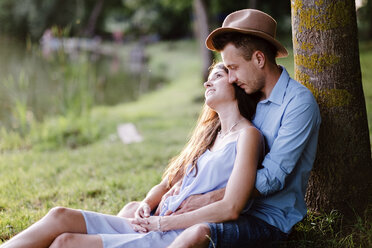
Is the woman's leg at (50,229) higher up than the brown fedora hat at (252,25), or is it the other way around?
the brown fedora hat at (252,25)

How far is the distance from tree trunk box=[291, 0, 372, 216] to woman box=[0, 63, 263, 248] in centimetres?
46

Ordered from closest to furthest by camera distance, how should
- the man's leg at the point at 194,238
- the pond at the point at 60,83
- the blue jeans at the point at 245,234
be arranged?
the man's leg at the point at 194,238
the blue jeans at the point at 245,234
the pond at the point at 60,83

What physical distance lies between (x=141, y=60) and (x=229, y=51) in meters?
20.7

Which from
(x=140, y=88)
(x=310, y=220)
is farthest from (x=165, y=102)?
(x=310, y=220)

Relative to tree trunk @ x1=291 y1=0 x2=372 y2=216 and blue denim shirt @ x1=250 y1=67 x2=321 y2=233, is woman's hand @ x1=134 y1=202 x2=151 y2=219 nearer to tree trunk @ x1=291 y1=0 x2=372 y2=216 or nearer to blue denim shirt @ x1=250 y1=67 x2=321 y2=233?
blue denim shirt @ x1=250 y1=67 x2=321 y2=233

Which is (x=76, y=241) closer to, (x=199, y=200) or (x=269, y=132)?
(x=199, y=200)

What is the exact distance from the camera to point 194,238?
2.04 metres

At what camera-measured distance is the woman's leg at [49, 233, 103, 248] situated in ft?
7.18

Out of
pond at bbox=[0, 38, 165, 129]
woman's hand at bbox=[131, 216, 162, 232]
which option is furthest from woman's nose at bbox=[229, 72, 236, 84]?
pond at bbox=[0, 38, 165, 129]

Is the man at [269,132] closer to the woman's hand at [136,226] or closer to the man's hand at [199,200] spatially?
the man's hand at [199,200]

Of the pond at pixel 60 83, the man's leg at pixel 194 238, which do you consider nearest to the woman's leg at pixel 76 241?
the man's leg at pixel 194 238

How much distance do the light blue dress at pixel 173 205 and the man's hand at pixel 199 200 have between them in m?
0.03

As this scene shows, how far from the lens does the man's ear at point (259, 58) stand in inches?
92.4

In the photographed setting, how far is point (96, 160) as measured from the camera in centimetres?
519
